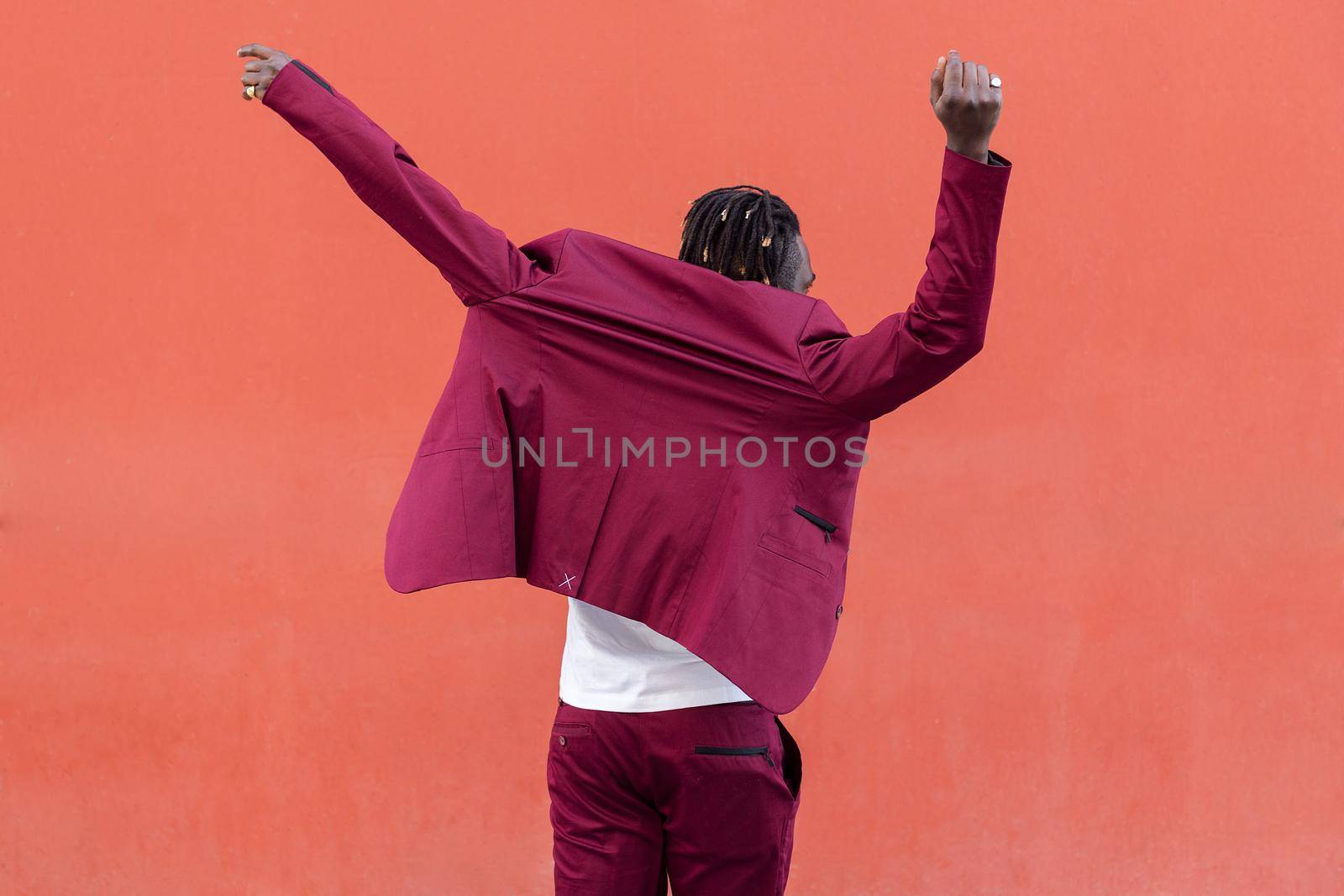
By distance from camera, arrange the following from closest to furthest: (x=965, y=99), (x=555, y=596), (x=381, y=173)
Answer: (x=965, y=99) < (x=381, y=173) < (x=555, y=596)

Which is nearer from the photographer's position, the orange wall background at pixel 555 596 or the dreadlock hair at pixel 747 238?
the dreadlock hair at pixel 747 238

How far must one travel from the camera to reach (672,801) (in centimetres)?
131

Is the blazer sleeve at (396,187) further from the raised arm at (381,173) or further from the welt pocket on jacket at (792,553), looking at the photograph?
the welt pocket on jacket at (792,553)

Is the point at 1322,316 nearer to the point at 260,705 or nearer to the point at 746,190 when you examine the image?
the point at 746,190

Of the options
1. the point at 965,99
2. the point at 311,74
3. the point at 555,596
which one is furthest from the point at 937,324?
the point at 555,596

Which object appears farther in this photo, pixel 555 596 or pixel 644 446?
pixel 555 596

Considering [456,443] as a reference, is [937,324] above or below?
above

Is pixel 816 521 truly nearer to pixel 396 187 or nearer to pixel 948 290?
pixel 948 290

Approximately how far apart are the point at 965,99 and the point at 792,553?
458mm

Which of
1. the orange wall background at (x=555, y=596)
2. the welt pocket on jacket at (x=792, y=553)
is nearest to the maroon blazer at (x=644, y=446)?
the welt pocket on jacket at (x=792, y=553)

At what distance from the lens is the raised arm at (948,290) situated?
101 cm

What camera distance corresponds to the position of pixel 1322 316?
92.2 inches

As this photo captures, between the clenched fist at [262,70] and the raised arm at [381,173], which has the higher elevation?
the clenched fist at [262,70]

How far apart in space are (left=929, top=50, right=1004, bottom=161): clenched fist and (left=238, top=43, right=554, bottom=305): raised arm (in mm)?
437
